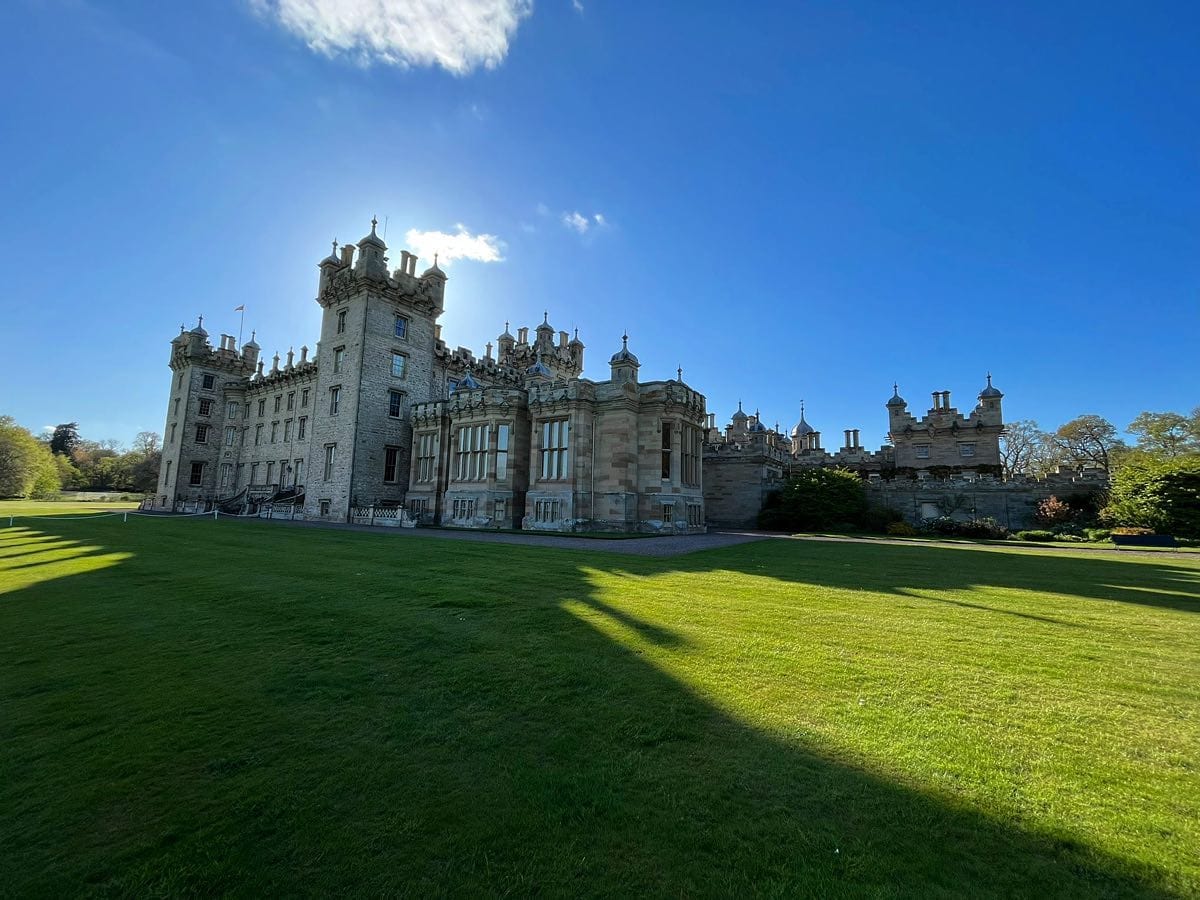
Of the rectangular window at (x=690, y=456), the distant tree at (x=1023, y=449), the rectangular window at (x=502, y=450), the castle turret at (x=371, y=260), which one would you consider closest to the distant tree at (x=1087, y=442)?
the distant tree at (x=1023, y=449)

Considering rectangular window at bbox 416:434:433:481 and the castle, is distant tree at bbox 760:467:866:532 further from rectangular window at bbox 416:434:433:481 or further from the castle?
rectangular window at bbox 416:434:433:481

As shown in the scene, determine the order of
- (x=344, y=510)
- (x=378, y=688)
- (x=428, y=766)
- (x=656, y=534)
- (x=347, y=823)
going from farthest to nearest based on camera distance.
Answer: (x=344, y=510) → (x=656, y=534) → (x=378, y=688) → (x=428, y=766) → (x=347, y=823)

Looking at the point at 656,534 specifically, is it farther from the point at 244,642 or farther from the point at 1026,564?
the point at 244,642

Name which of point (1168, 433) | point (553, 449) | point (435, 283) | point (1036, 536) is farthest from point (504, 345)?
point (1168, 433)

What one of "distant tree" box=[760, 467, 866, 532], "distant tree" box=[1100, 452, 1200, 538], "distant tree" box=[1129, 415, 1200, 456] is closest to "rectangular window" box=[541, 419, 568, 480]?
"distant tree" box=[760, 467, 866, 532]

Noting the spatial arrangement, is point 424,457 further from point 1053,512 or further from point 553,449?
point 1053,512

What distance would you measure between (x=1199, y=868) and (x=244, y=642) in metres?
7.67

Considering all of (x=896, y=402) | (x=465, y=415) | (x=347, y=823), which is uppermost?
(x=896, y=402)

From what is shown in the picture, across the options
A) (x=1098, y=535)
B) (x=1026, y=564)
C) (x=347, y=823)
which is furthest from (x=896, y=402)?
(x=347, y=823)

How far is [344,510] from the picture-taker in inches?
1319

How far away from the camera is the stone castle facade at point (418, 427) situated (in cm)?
2627

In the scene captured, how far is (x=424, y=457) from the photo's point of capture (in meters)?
34.2

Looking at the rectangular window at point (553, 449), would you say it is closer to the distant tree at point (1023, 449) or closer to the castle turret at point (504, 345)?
the castle turret at point (504, 345)

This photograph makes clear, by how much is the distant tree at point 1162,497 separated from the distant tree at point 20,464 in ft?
341
